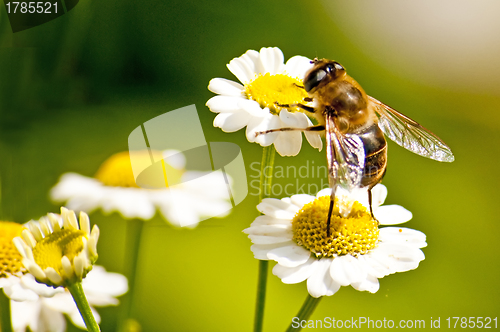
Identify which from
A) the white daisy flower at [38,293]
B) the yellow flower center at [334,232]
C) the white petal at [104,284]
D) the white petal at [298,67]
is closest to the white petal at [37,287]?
the white daisy flower at [38,293]

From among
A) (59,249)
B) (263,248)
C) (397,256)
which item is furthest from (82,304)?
(397,256)

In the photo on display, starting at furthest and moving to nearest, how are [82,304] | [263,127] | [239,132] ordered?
[239,132]
[263,127]
[82,304]

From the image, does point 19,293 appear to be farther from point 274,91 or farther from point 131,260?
point 274,91

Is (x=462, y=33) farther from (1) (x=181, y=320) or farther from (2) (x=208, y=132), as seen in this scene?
(1) (x=181, y=320)

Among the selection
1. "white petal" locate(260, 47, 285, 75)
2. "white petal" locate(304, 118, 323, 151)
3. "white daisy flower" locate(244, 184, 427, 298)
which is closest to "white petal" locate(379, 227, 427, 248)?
"white daisy flower" locate(244, 184, 427, 298)

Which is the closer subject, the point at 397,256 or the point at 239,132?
the point at 397,256

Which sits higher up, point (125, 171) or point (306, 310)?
point (125, 171)

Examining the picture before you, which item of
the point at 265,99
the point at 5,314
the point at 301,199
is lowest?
the point at 5,314

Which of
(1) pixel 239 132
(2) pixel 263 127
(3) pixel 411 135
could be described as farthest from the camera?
(1) pixel 239 132
